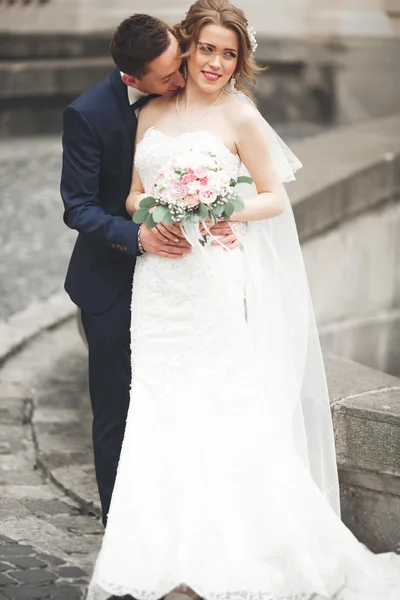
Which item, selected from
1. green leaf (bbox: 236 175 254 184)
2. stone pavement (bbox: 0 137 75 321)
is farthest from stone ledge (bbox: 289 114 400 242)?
green leaf (bbox: 236 175 254 184)

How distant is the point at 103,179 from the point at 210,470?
3.42ft

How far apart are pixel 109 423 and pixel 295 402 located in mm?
677

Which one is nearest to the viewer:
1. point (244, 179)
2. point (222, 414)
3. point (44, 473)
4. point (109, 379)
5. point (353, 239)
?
point (244, 179)

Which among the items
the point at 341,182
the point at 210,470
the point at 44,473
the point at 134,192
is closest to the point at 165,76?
the point at 134,192

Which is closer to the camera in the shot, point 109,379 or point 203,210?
point 203,210

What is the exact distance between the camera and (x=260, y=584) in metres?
3.44

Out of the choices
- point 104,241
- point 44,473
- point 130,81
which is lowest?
point 44,473

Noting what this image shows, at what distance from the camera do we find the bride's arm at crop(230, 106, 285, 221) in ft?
11.8

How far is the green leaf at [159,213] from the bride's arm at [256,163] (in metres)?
0.27

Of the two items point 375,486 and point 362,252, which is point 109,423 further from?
point 362,252

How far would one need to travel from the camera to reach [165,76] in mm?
3617

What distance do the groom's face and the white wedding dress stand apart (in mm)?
157

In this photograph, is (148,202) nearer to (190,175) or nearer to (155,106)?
(190,175)

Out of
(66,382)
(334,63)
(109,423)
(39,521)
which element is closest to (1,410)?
(66,382)
